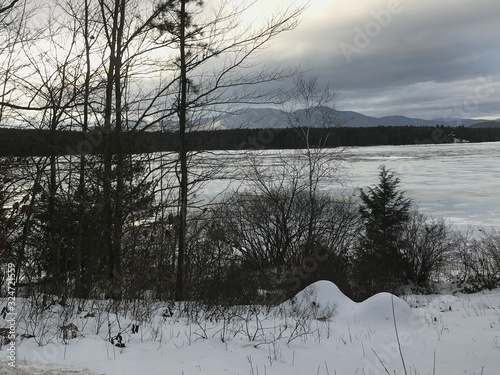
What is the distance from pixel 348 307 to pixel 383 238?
16.2 m

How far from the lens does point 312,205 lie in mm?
22578

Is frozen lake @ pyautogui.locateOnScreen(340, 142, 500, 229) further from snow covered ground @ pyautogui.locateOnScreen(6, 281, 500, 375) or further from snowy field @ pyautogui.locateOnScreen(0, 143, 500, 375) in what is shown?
snow covered ground @ pyautogui.locateOnScreen(6, 281, 500, 375)

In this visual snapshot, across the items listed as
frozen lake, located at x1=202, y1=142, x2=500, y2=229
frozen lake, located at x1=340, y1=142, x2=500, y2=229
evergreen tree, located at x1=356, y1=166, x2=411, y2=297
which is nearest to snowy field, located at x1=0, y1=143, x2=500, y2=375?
frozen lake, located at x1=202, y1=142, x2=500, y2=229

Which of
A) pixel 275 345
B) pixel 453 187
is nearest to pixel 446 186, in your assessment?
pixel 453 187

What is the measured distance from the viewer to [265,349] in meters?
5.35

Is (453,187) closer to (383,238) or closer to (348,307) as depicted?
(383,238)

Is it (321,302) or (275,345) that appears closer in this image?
(275,345)

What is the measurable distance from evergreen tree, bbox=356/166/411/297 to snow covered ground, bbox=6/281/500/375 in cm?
1524

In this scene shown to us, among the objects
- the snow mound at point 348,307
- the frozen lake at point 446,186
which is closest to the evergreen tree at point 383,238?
the frozen lake at point 446,186

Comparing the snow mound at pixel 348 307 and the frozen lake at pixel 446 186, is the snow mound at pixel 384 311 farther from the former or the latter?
the frozen lake at pixel 446 186

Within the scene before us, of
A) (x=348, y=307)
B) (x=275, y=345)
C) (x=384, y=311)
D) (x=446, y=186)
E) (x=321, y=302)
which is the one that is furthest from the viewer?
(x=446, y=186)

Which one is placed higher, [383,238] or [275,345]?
[275,345]

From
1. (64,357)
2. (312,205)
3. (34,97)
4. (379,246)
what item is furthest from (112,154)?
(379,246)

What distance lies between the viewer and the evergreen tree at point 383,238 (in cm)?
2228
